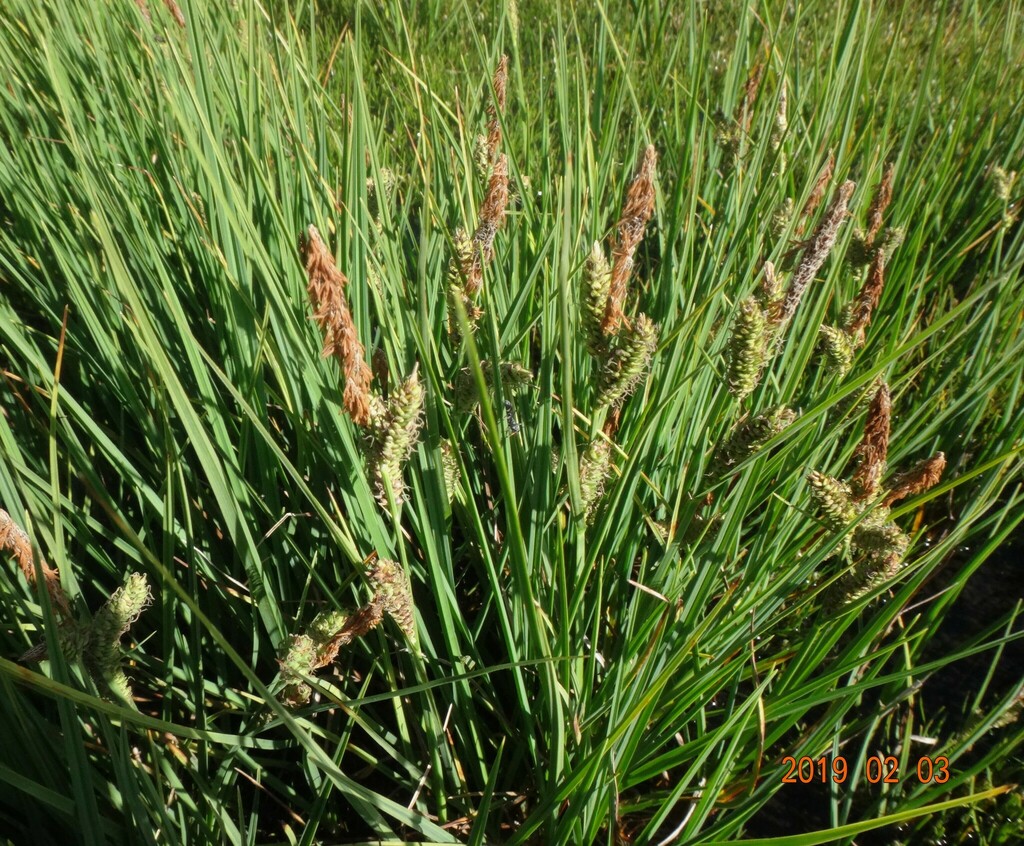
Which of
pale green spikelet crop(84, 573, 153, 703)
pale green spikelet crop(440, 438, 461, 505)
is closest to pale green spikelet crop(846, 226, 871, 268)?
pale green spikelet crop(440, 438, 461, 505)

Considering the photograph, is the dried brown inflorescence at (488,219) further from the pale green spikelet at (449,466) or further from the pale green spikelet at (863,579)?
the pale green spikelet at (863,579)

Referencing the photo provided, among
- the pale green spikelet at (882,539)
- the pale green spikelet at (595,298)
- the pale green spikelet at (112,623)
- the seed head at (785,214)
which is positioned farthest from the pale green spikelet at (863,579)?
the pale green spikelet at (112,623)

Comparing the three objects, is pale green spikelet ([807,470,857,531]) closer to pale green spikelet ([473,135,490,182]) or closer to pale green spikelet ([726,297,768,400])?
pale green spikelet ([726,297,768,400])

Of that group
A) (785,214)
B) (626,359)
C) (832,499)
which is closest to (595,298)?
(626,359)

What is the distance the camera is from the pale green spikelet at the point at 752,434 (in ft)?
2.78

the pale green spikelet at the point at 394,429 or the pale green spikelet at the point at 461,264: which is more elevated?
the pale green spikelet at the point at 461,264

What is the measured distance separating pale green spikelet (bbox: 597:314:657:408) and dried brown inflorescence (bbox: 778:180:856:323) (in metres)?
0.20

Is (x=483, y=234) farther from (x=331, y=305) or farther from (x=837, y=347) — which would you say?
(x=837, y=347)

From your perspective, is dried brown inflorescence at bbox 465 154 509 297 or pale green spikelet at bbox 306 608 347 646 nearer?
pale green spikelet at bbox 306 608 347 646

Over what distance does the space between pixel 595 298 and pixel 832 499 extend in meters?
0.41

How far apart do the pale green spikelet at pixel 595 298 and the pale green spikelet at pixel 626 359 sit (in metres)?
0.02

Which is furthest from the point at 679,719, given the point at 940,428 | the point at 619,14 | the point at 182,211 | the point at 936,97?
the point at 619,14

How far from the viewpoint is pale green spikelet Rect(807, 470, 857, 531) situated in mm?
904

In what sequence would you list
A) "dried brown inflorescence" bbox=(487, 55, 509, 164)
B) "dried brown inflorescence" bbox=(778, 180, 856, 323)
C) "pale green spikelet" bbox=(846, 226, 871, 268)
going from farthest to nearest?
1. "pale green spikelet" bbox=(846, 226, 871, 268)
2. "dried brown inflorescence" bbox=(487, 55, 509, 164)
3. "dried brown inflorescence" bbox=(778, 180, 856, 323)
